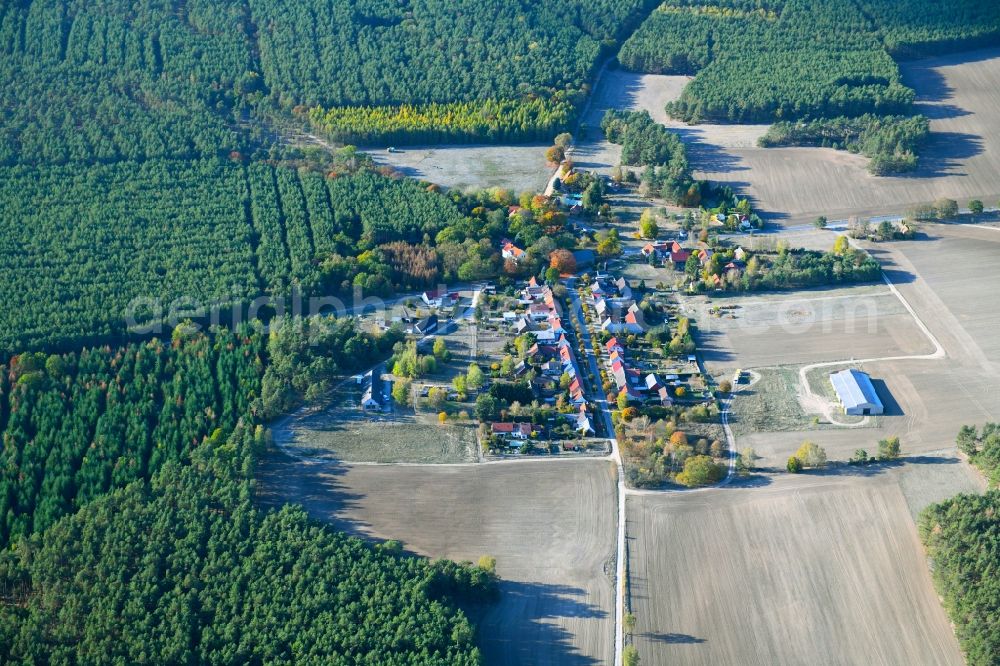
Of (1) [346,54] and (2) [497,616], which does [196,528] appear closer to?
(2) [497,616]

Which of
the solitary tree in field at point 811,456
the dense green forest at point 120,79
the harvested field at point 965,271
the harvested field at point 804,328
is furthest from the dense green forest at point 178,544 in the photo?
A: the harvested field at point 965,271

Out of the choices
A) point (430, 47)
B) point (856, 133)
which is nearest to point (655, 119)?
point (856, 133)

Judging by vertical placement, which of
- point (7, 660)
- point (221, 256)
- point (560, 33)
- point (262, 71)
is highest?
point (560, 33)

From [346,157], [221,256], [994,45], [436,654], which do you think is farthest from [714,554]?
[994,45]

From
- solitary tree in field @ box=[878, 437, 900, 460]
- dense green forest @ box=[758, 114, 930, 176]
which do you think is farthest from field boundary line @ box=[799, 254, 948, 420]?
dense green forest @ box=[758, 114, 930, 176]

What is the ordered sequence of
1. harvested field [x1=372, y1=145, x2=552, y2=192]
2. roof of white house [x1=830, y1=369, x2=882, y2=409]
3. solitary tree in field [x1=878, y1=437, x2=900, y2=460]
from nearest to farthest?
solitary tree in field [x1=878, y1=437, x2=900, y2=460]
roof of white house [x1=830, y1=369, x2=882, y2=409]
harvested field [x1=372, y1=145, x2=552, y2=192]

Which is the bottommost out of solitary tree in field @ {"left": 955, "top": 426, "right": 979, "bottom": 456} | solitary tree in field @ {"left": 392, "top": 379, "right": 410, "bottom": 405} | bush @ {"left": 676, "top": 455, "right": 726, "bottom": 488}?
bush @ {"left": 676, "top": 455, "right": 726, "bottom": 488}

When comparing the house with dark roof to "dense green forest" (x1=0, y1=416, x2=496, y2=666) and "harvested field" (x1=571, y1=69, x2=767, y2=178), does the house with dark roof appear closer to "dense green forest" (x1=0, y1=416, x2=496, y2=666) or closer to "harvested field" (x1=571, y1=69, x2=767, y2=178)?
"dense green forest" (x1=0, y1=416, x2=496, y2=666)

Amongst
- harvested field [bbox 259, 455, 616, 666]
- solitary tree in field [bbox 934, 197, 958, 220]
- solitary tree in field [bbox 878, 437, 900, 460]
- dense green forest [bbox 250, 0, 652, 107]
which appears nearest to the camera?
harvested field [bbox 259, 455, 616, 666]
